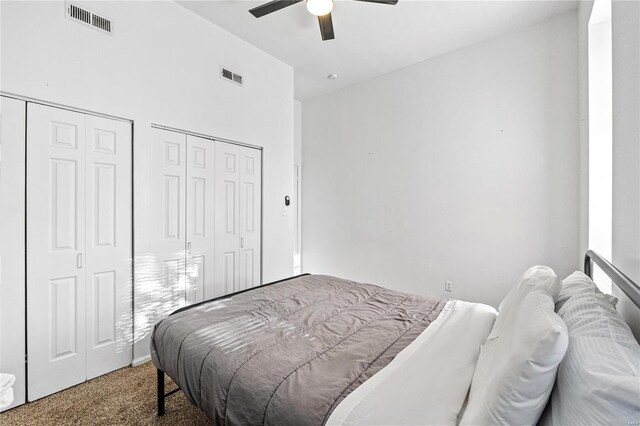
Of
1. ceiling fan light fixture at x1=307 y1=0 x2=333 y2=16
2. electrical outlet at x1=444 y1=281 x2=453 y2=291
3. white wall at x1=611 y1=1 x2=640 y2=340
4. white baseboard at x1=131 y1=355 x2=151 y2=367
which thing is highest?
ceiling fan light fixture at x1=307 y1=0 x2=333 y2=16

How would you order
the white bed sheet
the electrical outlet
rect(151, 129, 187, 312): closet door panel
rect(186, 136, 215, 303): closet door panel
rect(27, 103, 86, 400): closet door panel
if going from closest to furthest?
the white bed sheet, rect(27, 103, 86, 400): closet door panel, rect(151, 129, 187, 312): closet door panel, rect(186, 136, 215, 303): closet door panel, the electrical outlet

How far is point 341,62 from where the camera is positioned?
3.91 m

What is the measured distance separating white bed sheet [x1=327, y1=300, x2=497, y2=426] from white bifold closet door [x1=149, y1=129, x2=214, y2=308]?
230 cm

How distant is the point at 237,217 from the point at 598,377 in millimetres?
3199

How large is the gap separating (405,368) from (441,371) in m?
0.13

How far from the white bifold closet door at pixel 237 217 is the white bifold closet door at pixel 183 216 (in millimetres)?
110

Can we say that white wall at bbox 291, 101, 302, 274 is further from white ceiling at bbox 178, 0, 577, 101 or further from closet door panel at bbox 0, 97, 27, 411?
closet door panel at bbox 0, 97, 27, 411

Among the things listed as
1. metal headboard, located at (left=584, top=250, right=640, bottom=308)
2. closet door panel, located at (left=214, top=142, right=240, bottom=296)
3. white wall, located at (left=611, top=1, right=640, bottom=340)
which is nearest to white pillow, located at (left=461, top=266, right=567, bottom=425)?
metal headboard, located at (left=584, top=250, right=640, bottom=308)

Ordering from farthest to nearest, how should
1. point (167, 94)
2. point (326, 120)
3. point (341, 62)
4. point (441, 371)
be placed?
point (326, 120) → point (341, 62) → point (167, 94) → point (441, 371)

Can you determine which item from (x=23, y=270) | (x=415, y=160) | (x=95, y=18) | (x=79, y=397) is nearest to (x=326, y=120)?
(x=415, y=160)

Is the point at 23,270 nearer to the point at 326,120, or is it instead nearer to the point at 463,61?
the point at 326,120

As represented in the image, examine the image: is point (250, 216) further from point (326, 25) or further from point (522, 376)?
point (522, 376)

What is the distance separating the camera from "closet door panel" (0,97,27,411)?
1.95 m

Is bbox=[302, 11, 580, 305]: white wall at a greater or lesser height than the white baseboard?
greater
